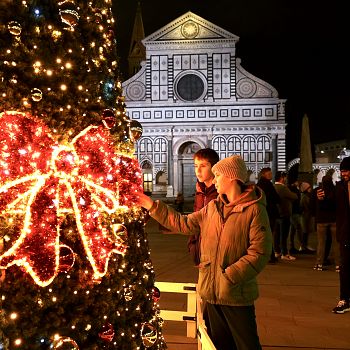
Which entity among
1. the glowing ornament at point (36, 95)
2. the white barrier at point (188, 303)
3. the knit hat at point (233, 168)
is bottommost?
the white barrier at point (188, 303)

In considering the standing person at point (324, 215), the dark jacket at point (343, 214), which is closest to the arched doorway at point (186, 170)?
the standing person at point (324, 215)

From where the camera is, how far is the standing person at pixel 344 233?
5281mm

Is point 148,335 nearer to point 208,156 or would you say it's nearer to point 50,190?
point 50,190

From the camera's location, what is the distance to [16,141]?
7.72ft

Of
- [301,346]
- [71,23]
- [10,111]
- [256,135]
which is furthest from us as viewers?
[256,135]

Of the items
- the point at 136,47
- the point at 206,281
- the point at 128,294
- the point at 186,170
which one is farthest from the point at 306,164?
the point at 136,47

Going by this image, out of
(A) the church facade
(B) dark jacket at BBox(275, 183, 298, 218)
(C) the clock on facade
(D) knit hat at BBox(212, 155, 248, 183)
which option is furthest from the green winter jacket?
(C) the clock on facade

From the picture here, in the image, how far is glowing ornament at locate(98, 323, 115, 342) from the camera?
8.66 feet

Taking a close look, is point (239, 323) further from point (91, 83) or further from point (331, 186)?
point (331, 186)

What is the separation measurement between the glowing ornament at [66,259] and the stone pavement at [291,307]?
2211 mm

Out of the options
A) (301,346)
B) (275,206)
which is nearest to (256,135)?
(275,206)

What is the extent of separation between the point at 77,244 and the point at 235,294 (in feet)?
2.99

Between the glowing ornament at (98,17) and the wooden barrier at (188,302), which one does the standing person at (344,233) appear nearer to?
the wooden barrier at (188,302)

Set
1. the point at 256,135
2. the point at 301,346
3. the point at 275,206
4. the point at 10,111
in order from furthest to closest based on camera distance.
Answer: the point at 256,135 → the point at 275,206 → the point at 301,346 → the point at 10,111
